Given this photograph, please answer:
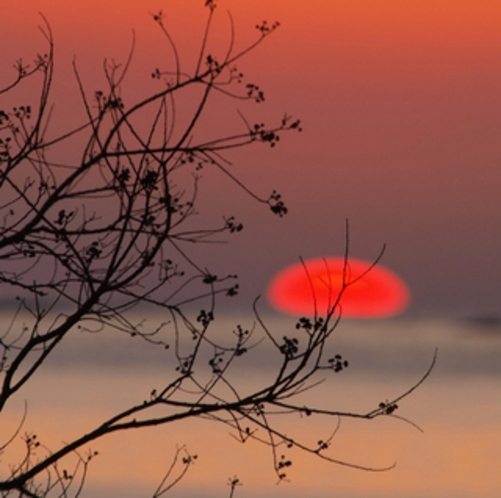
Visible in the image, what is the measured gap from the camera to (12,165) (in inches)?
275

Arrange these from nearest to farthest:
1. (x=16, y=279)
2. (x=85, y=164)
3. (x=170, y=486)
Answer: (x=85, y=164), (x=16, y=279), (x=170, y=486)

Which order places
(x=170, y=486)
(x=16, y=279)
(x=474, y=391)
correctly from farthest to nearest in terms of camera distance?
(x=474, y=391) → (x=170, y=486) → (x=16, y=279)

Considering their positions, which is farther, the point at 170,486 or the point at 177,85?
the point at 170,486

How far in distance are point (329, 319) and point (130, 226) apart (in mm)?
1275

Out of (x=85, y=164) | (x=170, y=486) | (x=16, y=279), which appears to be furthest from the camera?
(x=170, y=486)

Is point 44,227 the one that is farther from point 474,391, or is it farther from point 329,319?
point 474,391

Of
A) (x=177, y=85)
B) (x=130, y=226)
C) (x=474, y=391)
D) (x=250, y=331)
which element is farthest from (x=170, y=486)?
(x=474, y=391)

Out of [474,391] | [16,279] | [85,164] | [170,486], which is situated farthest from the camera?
[474,391]

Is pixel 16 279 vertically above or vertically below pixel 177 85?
below

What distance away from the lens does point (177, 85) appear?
684 centimetres

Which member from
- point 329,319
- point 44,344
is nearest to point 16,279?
point 44,344

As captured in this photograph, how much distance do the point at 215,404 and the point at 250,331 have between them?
599 millimetres

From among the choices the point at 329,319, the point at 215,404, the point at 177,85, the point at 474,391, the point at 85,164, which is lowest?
the point at 215,404

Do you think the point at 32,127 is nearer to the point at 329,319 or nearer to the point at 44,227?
the point at 44,227
